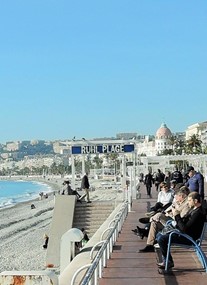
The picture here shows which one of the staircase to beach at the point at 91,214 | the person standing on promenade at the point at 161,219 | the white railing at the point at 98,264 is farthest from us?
the staircase to beach at the point at 91,214

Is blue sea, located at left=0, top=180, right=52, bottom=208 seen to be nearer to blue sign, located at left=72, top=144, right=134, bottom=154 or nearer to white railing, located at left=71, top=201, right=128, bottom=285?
blue sign, located at left=72, top=144, right=134, bottom=154

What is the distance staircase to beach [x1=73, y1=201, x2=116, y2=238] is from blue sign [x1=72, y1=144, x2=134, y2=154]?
87.3 inches

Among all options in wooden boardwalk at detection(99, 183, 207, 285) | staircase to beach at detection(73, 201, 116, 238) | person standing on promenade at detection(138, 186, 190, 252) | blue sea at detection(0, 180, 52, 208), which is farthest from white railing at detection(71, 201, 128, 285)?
blue sea at detection(0, 180, 52, 208)

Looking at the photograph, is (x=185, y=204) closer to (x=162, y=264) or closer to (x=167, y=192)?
(x=162, y=264)

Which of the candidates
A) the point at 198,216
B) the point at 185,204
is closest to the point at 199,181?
the point at 185,204

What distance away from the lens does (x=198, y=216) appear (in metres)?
7.39

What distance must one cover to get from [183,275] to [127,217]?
919 centimetres

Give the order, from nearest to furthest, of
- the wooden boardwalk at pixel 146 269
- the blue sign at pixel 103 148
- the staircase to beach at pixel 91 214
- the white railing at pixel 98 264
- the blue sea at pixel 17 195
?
the white railing at pixel 98 264 < the wooden boardwalk at pixel 146 269 < the staircase to beach at pixel 91 214 < the blue sign at pixel 103 148 < the blue sea at pixel 17 195

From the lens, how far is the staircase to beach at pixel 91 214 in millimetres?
23953

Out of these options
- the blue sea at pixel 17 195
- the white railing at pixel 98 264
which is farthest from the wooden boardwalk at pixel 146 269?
the blue sea at pixel 17 195

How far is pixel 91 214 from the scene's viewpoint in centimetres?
2503

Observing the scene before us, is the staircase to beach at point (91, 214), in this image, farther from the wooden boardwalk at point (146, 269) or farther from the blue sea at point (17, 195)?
the blue sea at point (17, 195)

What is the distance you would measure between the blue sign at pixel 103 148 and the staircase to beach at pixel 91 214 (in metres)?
2.22

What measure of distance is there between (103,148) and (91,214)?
2851mm
